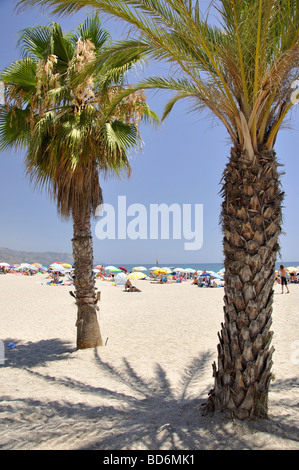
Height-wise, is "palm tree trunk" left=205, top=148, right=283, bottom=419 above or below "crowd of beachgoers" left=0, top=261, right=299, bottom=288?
above

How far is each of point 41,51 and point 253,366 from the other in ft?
23.5

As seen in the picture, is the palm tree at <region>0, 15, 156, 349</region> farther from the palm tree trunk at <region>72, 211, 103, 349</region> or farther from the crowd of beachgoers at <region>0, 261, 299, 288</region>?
the crowd of beachgoers at <region>0, 261, 299, 288</region>

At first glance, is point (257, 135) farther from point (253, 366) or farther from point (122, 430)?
point (122, 430)

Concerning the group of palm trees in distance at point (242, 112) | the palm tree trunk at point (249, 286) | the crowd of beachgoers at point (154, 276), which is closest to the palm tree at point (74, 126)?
the group of palm trees in distance at point (242, 112)

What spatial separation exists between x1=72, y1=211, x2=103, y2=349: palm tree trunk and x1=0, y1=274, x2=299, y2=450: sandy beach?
1.18 feet

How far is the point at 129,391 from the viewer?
4.73 meters

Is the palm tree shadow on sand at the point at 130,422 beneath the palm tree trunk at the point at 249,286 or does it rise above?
beneath

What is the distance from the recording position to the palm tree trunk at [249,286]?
122 inches

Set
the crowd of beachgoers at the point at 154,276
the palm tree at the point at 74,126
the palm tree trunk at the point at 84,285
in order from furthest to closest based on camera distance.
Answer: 1. the crowd of beachgoers at the point at 154,276
2. the palm tree trunk at the point at 84,285
3. the palm tree at the point at 74,126

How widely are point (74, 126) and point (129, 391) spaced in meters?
5.04

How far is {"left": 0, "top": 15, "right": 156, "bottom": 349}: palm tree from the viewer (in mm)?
5926

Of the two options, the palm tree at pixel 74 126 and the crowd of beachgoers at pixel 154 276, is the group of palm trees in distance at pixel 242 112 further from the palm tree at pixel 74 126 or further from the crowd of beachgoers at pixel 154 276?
the crowd of beachgoers at pixel 154 276

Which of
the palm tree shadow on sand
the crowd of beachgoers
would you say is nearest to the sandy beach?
the palm tree shadow on sand
